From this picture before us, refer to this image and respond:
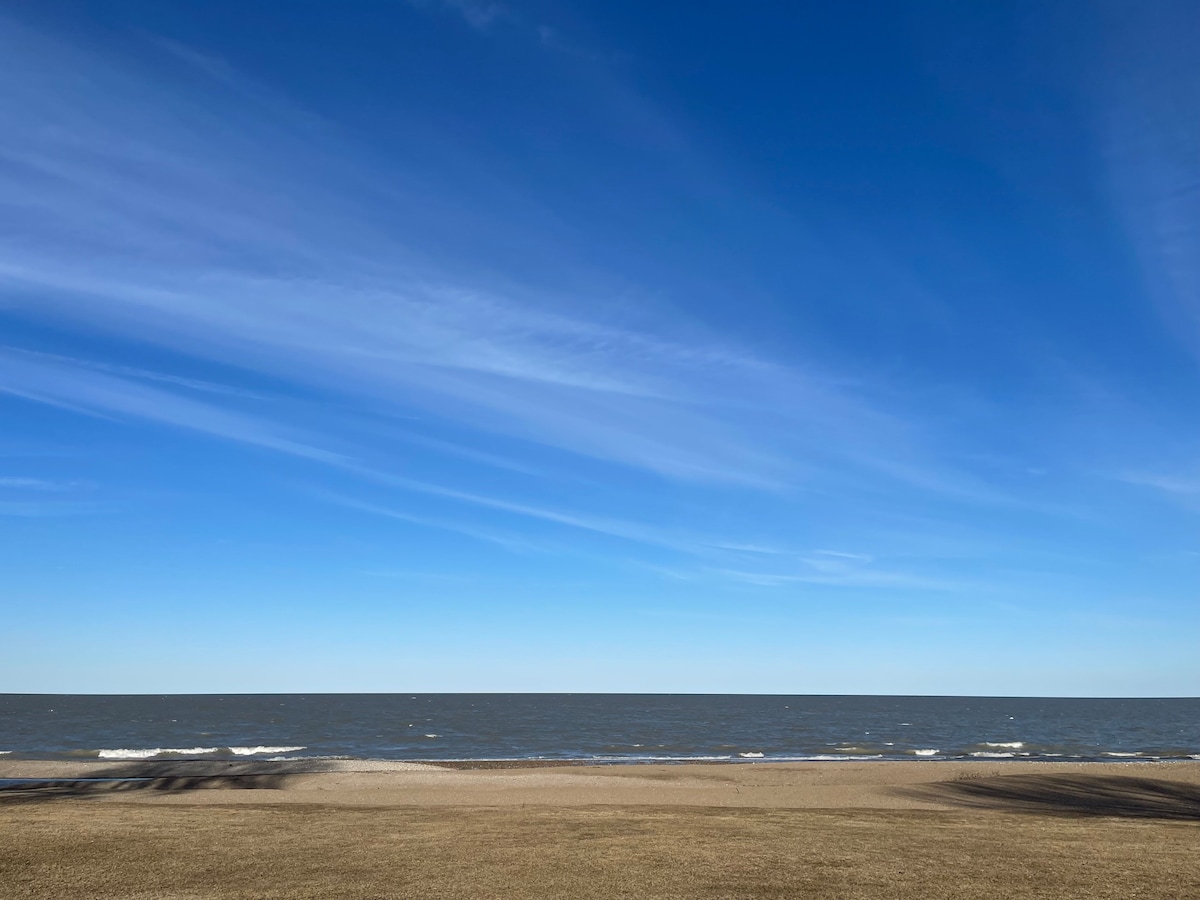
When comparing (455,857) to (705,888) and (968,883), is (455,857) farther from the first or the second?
(968,883)

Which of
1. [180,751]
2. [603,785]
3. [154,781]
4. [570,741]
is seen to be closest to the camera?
[603,785]

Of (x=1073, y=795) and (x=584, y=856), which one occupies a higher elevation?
(x=584, y=856)

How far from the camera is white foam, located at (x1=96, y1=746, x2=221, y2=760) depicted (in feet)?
184

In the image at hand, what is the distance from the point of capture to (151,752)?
2362 inches

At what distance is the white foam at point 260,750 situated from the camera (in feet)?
202

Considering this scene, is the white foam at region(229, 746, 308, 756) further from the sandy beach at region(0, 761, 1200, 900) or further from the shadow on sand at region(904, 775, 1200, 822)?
the shadow on sand at region(904, 775, 1200, 822)

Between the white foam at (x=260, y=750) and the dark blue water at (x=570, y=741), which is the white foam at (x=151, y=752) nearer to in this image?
the dark blue water at (x=570, y=741)

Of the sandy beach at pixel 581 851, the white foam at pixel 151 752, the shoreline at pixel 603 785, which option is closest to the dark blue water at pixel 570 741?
the white foam at pixel 151 752

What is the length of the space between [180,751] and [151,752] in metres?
1.94

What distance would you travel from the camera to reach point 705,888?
481 inches

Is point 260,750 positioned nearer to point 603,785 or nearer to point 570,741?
point 570,741

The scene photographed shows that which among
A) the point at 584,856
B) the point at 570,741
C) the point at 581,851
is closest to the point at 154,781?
the point at 581,851

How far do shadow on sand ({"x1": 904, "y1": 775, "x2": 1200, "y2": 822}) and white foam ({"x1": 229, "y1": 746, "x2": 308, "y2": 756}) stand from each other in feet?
153

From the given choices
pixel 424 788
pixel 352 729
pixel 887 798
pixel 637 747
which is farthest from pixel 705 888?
pixel 352 729
